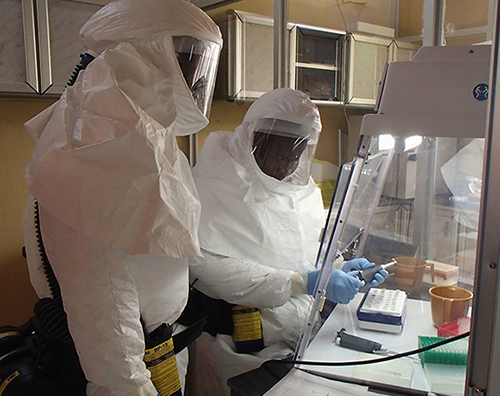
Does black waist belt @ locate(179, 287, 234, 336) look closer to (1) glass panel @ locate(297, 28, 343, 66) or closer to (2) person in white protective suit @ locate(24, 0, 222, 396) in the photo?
(2) person in white protective suit @ locate(24, 0, 222, 396)

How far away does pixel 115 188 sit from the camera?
36.5 inches

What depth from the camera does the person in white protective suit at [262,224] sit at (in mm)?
1453

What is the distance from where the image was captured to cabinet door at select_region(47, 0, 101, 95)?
74.8 inches

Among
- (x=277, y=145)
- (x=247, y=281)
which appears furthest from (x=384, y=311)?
(x=277, y=145)

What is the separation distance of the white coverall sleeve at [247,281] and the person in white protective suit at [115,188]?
422 mm

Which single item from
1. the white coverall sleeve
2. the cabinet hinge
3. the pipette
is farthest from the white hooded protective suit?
the cabinet hinge

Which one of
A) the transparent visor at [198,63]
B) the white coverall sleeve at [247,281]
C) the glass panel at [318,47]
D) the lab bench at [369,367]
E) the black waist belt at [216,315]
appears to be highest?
the glass panel at [318,47]

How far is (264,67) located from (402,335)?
1.80 metres

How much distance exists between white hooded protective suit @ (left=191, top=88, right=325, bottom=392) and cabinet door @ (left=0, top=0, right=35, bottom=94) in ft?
2.90

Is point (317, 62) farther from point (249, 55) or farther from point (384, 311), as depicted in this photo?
point (384, 311)

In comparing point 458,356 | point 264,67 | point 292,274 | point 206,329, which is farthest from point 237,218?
point 264,67

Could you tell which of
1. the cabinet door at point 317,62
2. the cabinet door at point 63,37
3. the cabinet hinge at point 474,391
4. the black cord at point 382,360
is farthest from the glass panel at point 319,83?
the cabinet hinge at point 474,391

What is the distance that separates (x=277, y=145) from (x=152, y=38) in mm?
708

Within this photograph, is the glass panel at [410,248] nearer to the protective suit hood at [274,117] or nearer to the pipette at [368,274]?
the pipette at [368,274]
